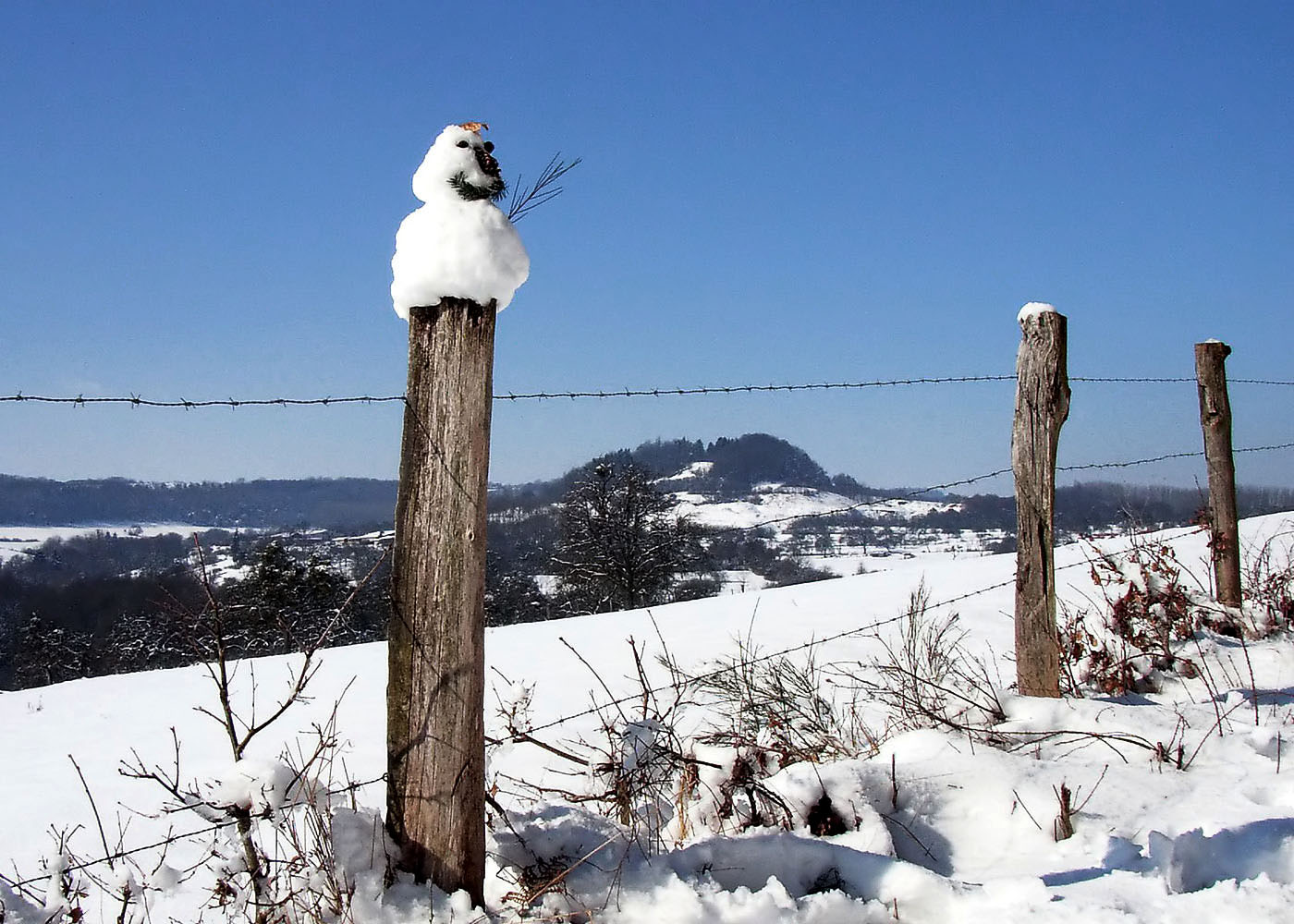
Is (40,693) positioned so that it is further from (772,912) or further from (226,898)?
(772,912)

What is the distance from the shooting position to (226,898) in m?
2.42

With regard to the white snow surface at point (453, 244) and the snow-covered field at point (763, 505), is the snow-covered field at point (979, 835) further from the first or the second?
the snow-covered field at point (763, 505)

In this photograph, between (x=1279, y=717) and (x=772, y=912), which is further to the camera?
(x=1279, y=717)

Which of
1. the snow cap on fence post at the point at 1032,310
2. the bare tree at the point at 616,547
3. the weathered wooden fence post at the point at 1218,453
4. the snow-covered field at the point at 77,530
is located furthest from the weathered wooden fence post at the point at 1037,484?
the snow-covered field at the point at 77,530

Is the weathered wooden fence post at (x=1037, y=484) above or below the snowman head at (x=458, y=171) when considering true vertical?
below

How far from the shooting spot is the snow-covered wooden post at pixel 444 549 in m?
2.29

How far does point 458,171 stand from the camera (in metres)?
2.42

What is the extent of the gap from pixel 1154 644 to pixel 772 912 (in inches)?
160

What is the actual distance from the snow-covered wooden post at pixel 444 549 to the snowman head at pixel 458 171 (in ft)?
0.21

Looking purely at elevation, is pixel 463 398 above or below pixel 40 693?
above

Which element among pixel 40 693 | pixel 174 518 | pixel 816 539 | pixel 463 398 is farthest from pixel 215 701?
pixel 174 518

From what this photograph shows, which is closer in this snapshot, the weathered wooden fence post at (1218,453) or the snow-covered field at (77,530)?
the weathered wooden fence post at (1218,453)

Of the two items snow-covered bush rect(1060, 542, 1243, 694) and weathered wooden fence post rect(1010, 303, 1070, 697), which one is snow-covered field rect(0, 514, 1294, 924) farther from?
weathered wooden fence post rect(1010, 303, 1070, 697)

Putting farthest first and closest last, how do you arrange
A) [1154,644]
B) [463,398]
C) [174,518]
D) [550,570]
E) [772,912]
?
[174,518]
[550,570]
[1154,644]
[463,398]
[772,912]
